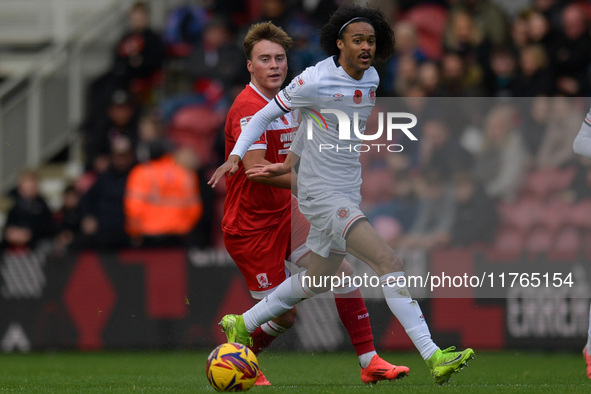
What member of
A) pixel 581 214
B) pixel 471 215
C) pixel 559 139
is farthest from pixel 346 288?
pixel 559 139

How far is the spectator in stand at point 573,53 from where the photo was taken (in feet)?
33.7

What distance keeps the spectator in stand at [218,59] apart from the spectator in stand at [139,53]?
1.74ft

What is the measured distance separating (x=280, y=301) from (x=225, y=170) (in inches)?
39.6

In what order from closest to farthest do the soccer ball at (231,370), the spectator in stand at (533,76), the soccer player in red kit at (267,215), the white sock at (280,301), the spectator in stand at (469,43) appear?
the soccer ball at (231,370) → the white sock at (280,301) → the soccer player in red kit at (267,215) → the spectator in stand at (533,76) → the spectator in stand at (469,43)

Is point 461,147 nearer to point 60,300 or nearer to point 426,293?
point 426,293

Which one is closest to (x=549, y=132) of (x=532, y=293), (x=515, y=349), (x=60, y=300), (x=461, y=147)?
(x=461, y=147)

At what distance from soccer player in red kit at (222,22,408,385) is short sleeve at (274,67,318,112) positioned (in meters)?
0.39

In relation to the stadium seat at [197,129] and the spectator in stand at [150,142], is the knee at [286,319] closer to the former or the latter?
the spectator in stand at [150,142]

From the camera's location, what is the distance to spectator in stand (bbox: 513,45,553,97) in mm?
10055

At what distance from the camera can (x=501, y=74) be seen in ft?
34.0

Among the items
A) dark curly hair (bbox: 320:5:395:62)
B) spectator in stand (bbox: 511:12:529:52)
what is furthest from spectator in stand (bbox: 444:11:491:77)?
dark curly hair (bbox: 320:5:395:62)

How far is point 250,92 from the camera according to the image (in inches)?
265

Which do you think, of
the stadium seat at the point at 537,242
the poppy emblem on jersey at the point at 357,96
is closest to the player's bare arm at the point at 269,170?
the poppy emblem on jersey at the point at 357,96

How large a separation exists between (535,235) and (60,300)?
16.9 ft
